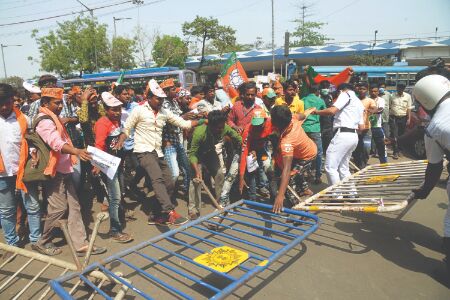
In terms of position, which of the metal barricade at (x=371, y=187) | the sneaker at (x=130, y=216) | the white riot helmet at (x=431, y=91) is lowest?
the sneaker at (x=130, y=216)

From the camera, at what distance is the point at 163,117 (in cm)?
416

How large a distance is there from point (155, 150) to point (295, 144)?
1.75m

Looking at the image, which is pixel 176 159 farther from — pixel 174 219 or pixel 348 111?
pixel 348 111

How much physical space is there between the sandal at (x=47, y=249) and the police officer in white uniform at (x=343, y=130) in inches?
138

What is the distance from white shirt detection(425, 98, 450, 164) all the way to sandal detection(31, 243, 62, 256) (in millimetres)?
3937

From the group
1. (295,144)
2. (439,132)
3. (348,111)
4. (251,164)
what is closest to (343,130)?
(348,111)

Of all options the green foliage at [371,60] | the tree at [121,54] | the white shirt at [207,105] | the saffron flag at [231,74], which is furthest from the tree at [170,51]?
the white shirt at [207,105]

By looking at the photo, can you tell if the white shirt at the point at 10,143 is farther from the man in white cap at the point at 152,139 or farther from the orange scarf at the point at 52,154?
the man in white cap at the point at 152,139

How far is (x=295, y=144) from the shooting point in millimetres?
3674

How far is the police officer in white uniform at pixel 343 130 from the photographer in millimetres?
4328

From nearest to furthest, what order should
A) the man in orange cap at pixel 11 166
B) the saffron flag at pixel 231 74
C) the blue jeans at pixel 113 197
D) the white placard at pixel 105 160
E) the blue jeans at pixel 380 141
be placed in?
the white placard at pixel 105 160 → the man in orange cap at pixel 11 166 → the blue jeans at pixel 113 197 → the blue jeans at pixel 380 141 → the saffron flag at pixel 231 74

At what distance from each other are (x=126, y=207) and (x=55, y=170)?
186 centimetres

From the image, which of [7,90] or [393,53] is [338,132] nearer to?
[7,90]

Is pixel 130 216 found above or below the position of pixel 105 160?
below
